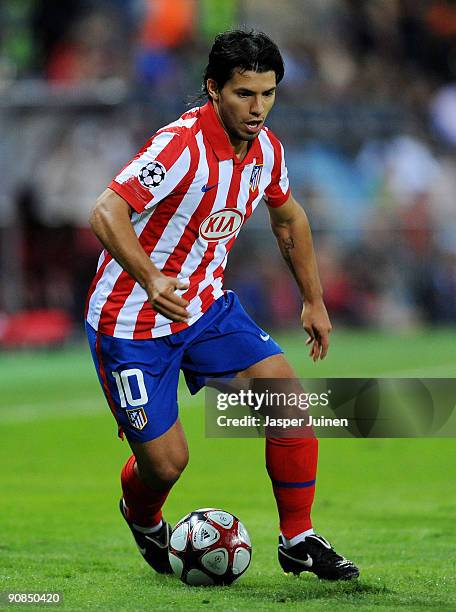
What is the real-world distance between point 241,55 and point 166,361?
4.31 ft

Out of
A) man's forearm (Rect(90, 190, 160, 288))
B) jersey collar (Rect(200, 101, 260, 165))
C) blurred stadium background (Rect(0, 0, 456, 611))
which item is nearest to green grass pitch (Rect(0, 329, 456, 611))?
blurred stadium background (Rect(0, 0, 456, 611))

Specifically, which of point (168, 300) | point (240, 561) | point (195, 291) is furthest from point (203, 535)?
point (168, 300)

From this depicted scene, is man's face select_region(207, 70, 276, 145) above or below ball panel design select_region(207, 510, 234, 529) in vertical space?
above

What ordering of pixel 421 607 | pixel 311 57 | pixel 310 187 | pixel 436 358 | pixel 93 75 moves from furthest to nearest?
pixel 311 57 → pixel 93 75 → pixel 310 187 → pixel 436 358 → pixel 421 607

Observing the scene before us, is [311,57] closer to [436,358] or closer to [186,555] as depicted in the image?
[436,358]

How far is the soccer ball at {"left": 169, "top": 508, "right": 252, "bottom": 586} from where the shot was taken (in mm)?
5379

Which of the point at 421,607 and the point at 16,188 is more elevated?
the point at 16,188

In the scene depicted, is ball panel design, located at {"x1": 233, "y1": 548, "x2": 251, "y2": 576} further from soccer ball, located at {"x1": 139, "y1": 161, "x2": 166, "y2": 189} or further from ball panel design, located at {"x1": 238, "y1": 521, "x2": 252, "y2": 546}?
soccer ball, located at {"x1": 139, "y1": 161, "x2": 166, "y2": 189}

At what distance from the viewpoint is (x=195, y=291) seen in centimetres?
548

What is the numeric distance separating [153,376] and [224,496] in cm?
290

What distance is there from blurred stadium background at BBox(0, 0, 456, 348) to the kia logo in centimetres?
1552

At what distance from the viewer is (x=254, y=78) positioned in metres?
5.07

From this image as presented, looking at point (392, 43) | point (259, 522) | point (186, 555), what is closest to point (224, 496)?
point (259, 522)

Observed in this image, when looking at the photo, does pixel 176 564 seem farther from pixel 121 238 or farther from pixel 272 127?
pixel 272 127
